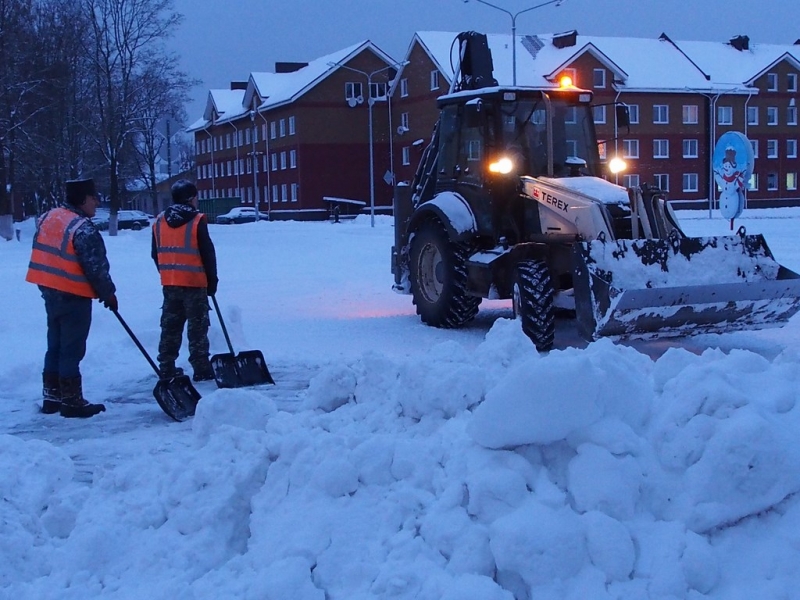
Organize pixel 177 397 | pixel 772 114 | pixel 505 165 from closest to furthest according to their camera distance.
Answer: pixel 177 397 → pixel 505 165 → pixel 772 114

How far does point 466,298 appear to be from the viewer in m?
10.4

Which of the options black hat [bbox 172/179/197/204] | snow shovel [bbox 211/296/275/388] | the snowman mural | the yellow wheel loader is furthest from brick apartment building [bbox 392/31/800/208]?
snow shovel [bbox 211/296/275/388]

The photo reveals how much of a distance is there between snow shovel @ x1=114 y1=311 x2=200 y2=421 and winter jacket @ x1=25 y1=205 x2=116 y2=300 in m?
0.80

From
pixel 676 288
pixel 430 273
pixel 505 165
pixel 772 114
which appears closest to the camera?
pixel 676 288

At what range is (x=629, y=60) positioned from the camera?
56.7m

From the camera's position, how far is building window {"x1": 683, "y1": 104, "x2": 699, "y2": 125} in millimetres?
57156

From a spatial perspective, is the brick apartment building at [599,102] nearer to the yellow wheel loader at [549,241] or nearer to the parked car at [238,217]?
the parked car at [238,217]

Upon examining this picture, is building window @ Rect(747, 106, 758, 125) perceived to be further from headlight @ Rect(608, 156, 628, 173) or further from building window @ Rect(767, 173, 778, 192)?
headlight @ Rect(608, 156, 628, 173)

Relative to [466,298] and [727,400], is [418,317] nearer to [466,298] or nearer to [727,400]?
[466,298]

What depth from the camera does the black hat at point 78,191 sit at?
7.16 metres

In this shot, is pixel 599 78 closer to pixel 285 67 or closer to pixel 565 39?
pixel 565 39

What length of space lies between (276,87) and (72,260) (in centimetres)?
5924

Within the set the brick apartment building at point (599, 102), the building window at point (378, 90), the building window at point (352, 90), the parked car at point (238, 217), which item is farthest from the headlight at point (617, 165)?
the building window at point (352, 90)

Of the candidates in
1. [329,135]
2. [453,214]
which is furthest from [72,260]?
[329,135]
